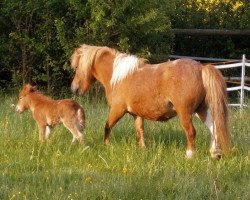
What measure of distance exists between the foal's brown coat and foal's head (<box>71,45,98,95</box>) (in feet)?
2.93

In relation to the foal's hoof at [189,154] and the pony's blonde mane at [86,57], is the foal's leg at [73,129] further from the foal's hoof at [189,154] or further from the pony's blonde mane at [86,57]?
the foal's hoof at [189,154]

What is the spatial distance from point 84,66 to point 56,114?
1285mm

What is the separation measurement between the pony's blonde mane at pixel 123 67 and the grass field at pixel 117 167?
99 cm

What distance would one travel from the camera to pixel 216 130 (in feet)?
32.4

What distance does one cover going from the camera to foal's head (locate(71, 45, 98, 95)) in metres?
11.3

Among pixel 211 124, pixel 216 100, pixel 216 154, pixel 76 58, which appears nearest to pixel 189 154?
pixel 216 154

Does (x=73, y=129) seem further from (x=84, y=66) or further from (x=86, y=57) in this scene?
(x=86, y=57)

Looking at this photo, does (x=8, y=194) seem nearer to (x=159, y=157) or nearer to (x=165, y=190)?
(x=165, y=190)

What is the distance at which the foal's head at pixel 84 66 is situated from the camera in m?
11.3

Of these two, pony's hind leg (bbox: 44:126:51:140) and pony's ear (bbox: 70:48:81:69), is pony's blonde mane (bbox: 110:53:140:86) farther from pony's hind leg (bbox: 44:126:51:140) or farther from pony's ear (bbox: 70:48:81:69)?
pony's hind leg (bbox: 44:126:51:140)

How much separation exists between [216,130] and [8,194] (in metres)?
3.71

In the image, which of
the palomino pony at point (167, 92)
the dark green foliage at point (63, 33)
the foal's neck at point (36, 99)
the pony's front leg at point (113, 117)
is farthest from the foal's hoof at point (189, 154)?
the dark green foliage at point (63, 33)

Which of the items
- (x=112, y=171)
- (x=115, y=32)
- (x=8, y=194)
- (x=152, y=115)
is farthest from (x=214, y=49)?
(x=8, y=194)

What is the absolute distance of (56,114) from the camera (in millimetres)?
10398
